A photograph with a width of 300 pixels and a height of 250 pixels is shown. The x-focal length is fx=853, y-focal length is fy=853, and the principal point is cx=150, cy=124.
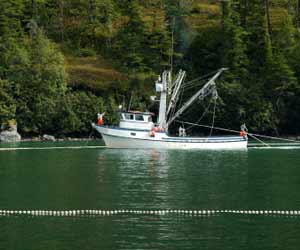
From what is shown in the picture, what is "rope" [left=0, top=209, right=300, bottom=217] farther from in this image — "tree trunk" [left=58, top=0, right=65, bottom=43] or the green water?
"tree trunk" [left=58, top=0, right=65, bottom=43]

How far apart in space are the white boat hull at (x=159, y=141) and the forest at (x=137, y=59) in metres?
19.8

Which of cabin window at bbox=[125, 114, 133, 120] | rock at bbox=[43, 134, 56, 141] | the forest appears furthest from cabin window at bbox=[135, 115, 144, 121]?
the forest

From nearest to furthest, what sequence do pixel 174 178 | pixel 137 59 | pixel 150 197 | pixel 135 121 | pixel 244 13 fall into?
1. pixel 150 197
2. pixel 174 178
3. pixel 135 121
4. pixel 137 59
5. pixel 244 13

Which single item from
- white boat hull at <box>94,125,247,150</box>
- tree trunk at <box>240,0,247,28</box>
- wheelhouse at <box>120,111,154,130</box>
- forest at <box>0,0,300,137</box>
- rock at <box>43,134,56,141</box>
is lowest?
rock at <box>43,134,56,141</box>

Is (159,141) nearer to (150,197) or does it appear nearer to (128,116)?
(128,116)

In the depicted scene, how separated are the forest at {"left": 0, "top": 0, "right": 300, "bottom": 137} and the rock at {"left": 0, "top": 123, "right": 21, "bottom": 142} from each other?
1.94 m

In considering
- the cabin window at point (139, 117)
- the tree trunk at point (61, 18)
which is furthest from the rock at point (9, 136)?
the tree trunk at point (61, 18)

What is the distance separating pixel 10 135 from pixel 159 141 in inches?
893

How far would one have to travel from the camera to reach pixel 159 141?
74938 millimetres

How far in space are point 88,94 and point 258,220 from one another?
7145 centimetres

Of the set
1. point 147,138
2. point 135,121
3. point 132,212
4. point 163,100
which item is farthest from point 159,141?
point 132,212

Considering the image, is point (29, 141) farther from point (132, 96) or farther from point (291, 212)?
point (291, 212)

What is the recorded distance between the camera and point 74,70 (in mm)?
104625

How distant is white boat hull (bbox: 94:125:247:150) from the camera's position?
74.9 m
